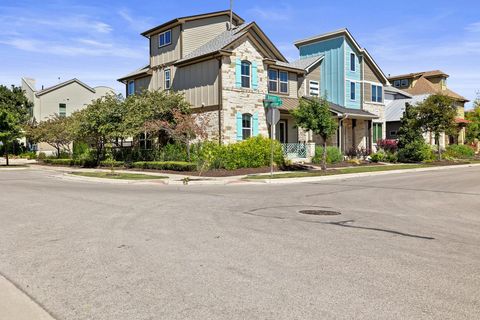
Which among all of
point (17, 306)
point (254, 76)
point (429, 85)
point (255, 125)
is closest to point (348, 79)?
point (254, 76)

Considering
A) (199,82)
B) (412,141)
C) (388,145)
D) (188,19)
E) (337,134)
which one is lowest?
(388,145)

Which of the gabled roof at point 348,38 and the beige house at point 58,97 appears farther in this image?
the beige house at point 58,97

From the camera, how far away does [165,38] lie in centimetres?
3306

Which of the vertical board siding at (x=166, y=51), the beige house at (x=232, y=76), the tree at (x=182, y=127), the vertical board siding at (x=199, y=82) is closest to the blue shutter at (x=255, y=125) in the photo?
the beige house at (x=232, y=76)

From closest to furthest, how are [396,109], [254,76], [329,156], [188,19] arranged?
[254,76]
[329,156]
[188,19]
[396,109]

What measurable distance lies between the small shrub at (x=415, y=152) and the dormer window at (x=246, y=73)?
14302 millimetres

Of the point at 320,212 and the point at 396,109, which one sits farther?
the point at 396,109

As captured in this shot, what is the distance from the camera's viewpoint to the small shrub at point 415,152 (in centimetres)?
3416

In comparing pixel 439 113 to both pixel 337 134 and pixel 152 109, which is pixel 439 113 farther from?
pixel 152 109

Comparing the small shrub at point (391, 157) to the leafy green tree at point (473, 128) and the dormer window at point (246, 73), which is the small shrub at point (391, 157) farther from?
the leafy green tree at point (473, 128)

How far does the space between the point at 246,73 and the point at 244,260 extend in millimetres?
23535

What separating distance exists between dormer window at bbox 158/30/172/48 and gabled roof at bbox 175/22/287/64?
2719mm

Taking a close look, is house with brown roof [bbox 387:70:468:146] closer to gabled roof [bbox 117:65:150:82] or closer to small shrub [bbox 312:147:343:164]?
small shrub [bbox 312:147:343:164]

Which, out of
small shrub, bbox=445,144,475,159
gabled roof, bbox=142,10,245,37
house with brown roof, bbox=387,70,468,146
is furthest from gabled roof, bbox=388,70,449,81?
gabled roof, bbox=142,10,245,37
